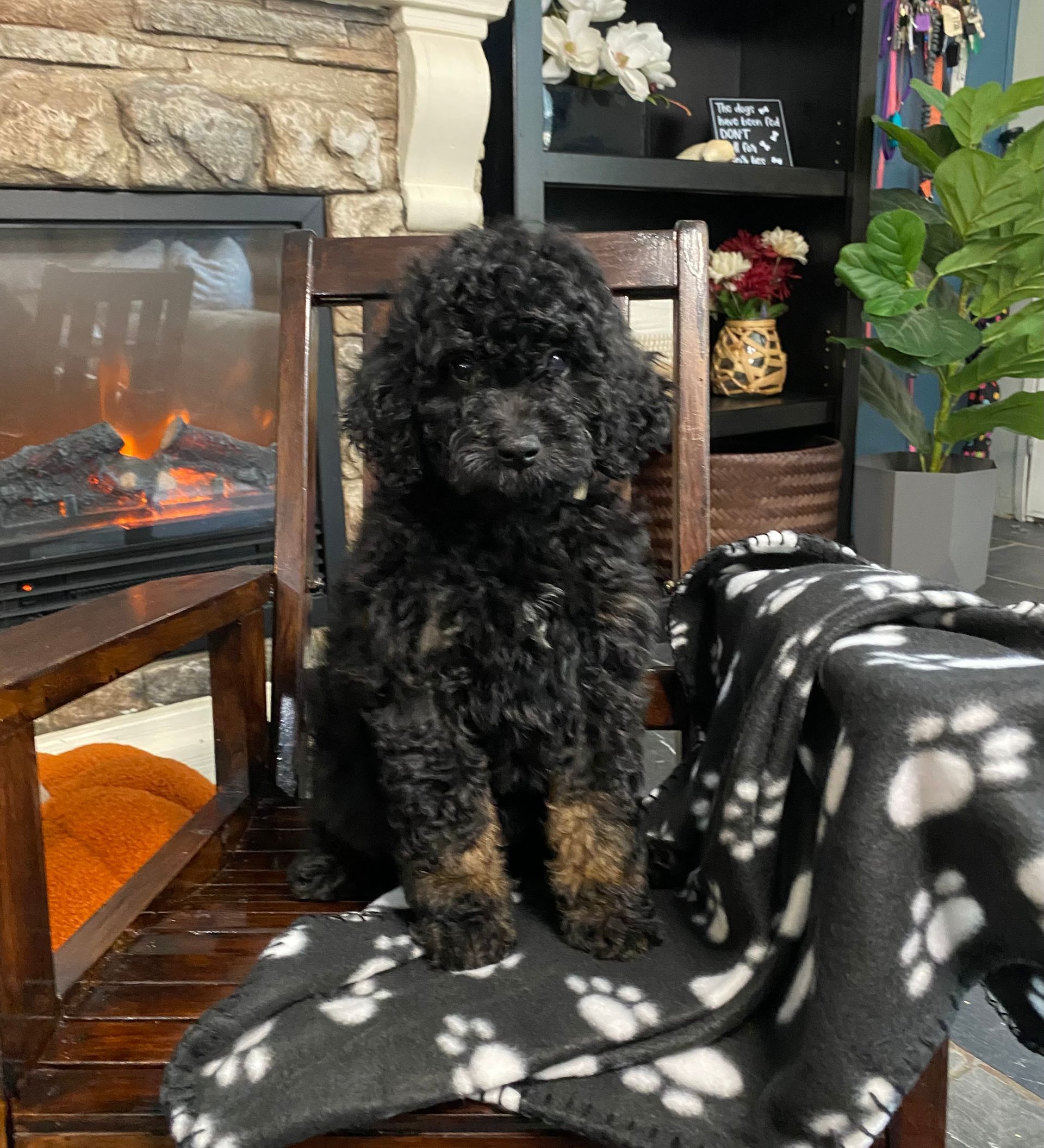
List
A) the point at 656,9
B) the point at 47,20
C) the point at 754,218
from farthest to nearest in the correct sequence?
the point at 754,218, the point at 656,9, the point at 47,20

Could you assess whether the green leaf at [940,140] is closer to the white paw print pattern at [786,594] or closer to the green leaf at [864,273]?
the green leaf at [864,273]

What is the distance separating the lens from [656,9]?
3.15m

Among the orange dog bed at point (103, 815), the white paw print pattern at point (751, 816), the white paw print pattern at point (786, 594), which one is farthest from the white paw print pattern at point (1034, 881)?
the orange dog bed at point (103, 815)

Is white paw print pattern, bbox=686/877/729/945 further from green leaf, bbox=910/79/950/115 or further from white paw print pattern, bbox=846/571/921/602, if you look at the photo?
green leaf, bbox=910/79/950/115

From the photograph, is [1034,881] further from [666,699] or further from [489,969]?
[666,699]

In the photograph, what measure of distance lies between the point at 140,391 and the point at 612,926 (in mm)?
1839

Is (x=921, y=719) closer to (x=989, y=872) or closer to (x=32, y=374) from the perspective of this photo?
(x=989, y=872)

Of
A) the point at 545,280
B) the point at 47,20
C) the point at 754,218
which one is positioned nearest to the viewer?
the point at 545,280

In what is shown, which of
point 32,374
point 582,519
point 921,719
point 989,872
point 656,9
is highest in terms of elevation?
point 656,9

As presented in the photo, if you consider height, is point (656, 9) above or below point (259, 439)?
above

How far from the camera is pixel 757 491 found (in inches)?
110

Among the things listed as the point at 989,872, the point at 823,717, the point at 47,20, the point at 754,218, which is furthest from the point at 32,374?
the point at 754,218

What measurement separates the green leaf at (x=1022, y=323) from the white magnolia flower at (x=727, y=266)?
754 millimetres

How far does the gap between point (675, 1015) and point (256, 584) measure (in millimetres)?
799
